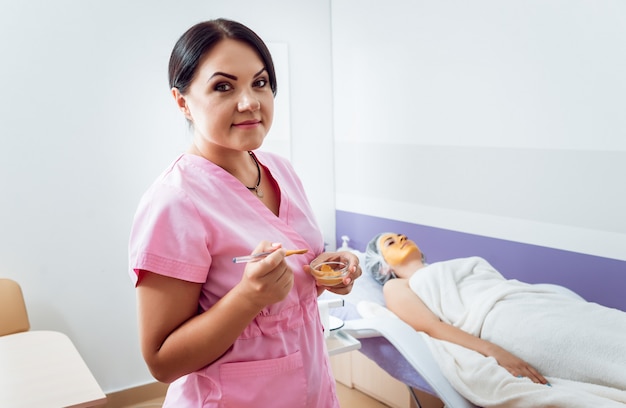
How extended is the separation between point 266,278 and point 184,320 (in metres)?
0.17

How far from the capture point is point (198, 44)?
1.03 meters

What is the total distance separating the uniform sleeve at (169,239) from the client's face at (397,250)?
65.6 inches

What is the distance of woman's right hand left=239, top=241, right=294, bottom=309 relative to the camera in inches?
34.1

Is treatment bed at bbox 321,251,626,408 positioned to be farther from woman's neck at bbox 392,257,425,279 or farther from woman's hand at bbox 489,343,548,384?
woman's neck at bbox 392,257,425,279

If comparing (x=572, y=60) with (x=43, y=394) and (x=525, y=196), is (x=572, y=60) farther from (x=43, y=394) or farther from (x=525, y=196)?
(x=43, y=394)

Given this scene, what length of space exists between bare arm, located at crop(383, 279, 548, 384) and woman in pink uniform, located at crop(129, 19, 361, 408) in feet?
2.89

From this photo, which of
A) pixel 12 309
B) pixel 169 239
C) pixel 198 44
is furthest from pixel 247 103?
pixel 12 309

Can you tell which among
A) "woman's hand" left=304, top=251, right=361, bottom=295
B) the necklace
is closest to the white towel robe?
"woman's hand" left=304, top=251, right=361, bottom=295

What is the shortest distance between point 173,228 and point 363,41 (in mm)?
2419

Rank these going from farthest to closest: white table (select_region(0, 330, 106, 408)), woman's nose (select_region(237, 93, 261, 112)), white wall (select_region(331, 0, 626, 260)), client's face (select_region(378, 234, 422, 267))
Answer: client's face (select_region(378, 234, 422, 267)), white wall (select_region(331, 0, 626, 260)), white table (select_region(0, 330, 106, 408)), woman's nose (select_region(237, 93, 261, 112))

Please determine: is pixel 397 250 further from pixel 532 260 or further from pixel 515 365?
pixel 515 365

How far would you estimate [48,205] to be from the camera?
8.60ft

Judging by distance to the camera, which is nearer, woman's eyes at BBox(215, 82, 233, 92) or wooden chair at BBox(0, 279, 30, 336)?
woman's eyes at BBox(215, 82, 233, 92)

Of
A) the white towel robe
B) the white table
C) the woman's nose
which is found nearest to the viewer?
the woman's nose
